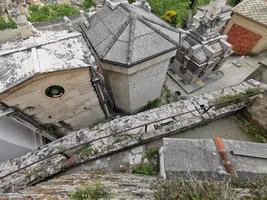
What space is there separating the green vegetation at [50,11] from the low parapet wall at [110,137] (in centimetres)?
1905

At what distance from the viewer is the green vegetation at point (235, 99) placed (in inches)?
273

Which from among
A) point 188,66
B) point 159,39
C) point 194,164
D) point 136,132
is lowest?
point 194,164

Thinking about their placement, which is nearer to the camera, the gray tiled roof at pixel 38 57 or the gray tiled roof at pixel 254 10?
the gray tiled roof at pixel 38 57

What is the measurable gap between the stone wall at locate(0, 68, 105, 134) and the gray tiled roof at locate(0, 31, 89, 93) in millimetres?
278

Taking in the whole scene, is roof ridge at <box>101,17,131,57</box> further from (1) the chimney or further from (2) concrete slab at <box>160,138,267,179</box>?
(2) concrete slab at <box>160,138,267,179</box>

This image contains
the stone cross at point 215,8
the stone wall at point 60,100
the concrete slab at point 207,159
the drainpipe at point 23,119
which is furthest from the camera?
the stone cross at point 215,8

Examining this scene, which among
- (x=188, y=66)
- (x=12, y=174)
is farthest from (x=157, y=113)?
(x=188, y=66)

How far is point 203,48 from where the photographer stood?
567 inches

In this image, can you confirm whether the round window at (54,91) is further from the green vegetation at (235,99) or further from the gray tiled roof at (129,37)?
the green vegetation at (235,99)

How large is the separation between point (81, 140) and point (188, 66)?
1109 cm

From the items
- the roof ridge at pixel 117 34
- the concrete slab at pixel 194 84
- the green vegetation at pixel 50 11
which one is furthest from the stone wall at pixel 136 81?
the green vegetation at pixel 50 11

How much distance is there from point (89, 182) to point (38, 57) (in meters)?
5.44

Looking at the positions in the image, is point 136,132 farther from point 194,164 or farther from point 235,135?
point 235,135

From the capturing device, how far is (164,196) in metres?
3.12
